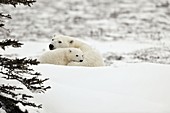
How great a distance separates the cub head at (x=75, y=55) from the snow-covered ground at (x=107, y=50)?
0.95 metres

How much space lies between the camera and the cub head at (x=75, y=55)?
27.8ft

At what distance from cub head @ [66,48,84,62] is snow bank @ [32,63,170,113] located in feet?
4.95

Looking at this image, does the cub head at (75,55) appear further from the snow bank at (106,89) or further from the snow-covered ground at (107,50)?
the snow bank at (106,89)

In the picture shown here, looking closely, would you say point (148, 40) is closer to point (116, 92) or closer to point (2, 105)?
point (116, 92)

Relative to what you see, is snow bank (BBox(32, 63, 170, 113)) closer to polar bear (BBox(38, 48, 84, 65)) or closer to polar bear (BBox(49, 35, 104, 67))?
polar bear (BBox(38, 48, 84, 65))

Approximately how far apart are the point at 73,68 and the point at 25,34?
1190 cm

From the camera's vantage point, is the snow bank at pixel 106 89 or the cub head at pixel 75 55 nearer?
the snow bank at pixel 106 89

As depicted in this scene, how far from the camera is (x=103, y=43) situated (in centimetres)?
1638

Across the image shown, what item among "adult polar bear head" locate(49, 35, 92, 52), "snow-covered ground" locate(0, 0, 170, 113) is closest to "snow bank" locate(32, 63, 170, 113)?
"snow-covered ground" locate(0, 0, 170, 113)

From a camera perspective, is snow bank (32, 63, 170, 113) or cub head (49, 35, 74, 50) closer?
snow bank (32, 63, 170, 113)

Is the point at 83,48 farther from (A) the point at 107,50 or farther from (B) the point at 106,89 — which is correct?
(A) the point at 107,50

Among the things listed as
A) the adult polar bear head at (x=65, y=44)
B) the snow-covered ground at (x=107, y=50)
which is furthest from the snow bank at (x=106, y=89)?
the adult polar bear head at (x=65, y=44)

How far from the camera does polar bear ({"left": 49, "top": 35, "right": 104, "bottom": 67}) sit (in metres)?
8.59

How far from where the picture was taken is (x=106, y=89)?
6102mm
